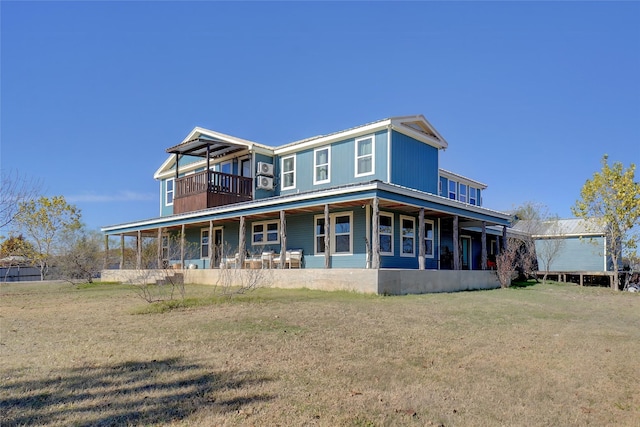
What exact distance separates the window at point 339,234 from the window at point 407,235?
7.15ft

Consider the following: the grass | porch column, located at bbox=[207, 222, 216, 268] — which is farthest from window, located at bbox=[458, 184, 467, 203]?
the grass

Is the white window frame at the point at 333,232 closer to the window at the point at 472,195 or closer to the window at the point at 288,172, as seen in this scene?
the window at the point at 288,172

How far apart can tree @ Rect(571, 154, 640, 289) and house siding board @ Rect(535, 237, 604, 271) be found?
361 cm

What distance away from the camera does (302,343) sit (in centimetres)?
Answer: 656

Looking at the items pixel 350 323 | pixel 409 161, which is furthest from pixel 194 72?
pixel 350 323

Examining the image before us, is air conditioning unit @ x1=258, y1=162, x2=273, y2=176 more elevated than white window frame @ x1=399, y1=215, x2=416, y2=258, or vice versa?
air conditioning unit @ x1=258, y1=162, x2=273, y2=176

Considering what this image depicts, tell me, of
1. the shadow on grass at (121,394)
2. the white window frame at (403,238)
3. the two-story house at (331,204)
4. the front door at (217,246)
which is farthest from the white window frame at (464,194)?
the shadow on grass at (121,394)

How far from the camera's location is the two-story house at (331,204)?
1636 cm

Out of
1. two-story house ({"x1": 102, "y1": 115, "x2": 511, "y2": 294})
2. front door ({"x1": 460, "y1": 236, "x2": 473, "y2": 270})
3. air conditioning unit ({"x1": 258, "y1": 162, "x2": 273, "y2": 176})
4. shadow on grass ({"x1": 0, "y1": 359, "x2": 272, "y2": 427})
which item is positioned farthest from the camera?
front door ({"x1": 460, "y1": 236, "x2": 473, "y2": 270})

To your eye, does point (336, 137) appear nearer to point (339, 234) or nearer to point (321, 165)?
point (321, 165)

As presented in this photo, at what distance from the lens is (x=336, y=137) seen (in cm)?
1858

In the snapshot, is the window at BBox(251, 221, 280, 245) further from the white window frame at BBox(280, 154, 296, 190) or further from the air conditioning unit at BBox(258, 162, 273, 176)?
the air conditioning unit at BBox(258, 162, 273, 176)

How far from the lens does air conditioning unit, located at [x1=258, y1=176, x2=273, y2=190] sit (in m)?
20.9

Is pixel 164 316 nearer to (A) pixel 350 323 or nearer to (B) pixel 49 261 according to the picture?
(A) pixel 350 323
